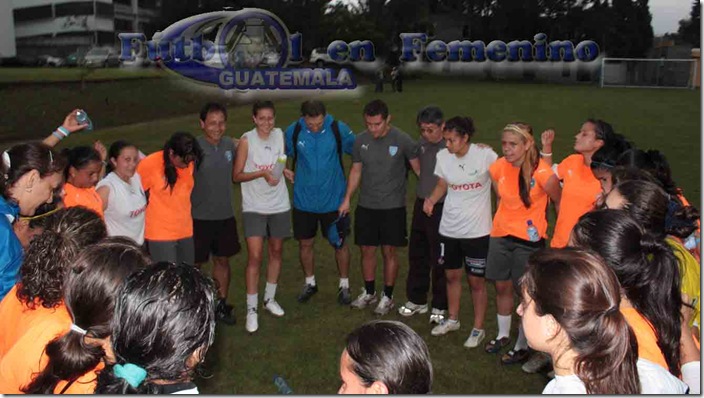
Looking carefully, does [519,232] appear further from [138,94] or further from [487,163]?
[138,94]

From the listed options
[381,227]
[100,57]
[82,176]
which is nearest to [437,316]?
[381,227]

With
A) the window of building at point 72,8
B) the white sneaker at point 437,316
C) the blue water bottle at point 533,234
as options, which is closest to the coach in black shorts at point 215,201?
the white sneaker at point 437,316

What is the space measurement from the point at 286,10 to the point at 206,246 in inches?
832

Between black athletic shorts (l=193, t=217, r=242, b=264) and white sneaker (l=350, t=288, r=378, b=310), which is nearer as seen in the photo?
black athletic shorts (l=193, t=217, r=242, b=264)

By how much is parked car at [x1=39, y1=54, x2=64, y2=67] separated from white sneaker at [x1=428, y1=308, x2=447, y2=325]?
1770 centimetres

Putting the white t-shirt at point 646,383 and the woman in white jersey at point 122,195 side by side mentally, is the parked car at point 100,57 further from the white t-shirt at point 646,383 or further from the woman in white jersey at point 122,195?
the white t-shirt at point 646,383

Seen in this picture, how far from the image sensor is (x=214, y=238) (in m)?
6.15

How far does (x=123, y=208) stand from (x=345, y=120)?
685 inches

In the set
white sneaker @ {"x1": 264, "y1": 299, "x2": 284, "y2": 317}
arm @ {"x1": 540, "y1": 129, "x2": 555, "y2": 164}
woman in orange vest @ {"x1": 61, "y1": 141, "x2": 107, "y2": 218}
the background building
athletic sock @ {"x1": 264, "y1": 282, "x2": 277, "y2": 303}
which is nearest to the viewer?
woman in orange vest @ {"x1": 61, "y1": 141, "x2": 107, "y2": 218}

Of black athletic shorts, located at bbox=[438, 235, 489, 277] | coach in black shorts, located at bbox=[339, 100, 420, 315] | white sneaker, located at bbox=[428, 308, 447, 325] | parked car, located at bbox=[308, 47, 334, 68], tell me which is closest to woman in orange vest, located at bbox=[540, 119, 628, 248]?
black athletic shorts, located at bbox=[438, 235, 489, 277]

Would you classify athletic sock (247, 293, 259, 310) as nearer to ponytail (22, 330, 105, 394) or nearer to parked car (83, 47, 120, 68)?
ponytail (22, 330, 105, 394)

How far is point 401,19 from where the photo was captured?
125 feet

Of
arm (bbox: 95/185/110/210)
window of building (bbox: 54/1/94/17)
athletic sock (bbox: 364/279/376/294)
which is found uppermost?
window of building (bbox: 54/1/94/17)

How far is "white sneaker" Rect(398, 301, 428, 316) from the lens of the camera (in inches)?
252
